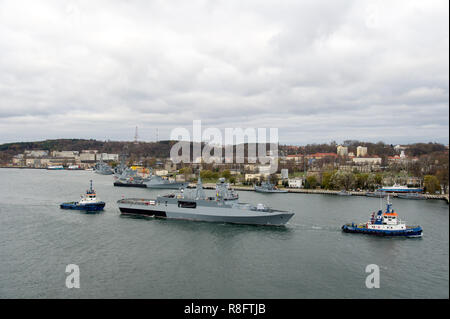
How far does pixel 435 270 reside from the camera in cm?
1086

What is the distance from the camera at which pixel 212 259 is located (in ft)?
40.5

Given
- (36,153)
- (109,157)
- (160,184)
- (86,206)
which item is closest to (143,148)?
(109,157)

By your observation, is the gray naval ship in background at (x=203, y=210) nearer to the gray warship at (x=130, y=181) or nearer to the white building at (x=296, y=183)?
the white building at (x=296, y=183)

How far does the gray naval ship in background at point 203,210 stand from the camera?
56.9 ft

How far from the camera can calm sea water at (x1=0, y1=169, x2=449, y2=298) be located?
31.2ft

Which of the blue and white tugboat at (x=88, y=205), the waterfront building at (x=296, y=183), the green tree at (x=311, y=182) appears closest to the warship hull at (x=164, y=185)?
the waterfront building at (x=296, y=183)

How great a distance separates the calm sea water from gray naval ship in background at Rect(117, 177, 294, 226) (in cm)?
59

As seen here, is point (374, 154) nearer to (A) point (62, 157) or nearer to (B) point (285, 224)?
(B) point (285, 224)

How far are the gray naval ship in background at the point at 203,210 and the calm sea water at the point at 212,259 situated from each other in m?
0.59

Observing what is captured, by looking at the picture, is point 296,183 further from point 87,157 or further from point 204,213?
point 87,157

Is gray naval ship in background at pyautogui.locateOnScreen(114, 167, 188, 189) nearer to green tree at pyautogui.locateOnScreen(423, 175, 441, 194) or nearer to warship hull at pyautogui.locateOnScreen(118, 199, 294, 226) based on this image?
warship hull at pyautogui.locateOnScreen(118, 199, 294, 226)

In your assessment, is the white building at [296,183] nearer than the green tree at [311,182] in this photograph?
No

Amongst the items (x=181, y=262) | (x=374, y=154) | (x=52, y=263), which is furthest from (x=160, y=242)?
(x=374, y=154)
